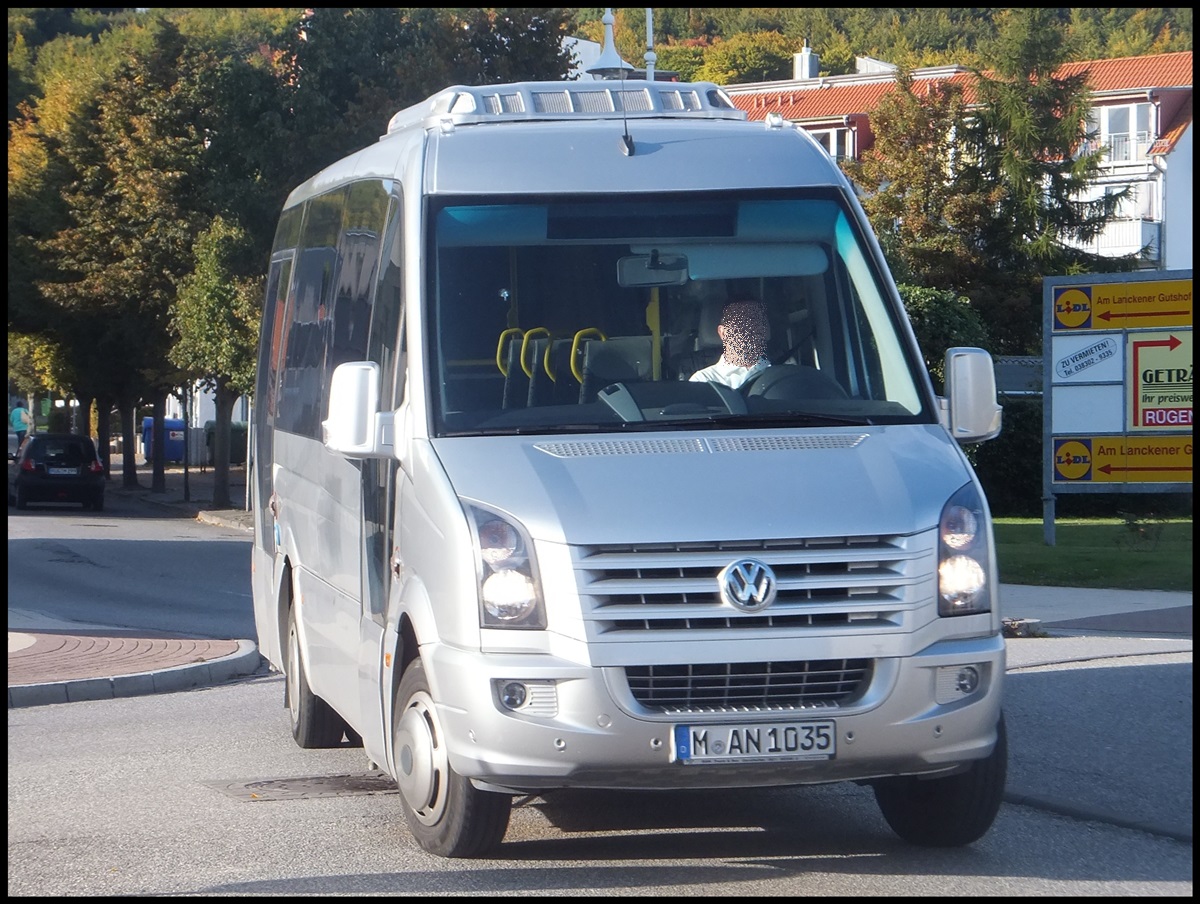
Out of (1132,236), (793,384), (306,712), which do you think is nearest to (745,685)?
(793,384)

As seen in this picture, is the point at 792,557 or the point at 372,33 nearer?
the point at 792,557

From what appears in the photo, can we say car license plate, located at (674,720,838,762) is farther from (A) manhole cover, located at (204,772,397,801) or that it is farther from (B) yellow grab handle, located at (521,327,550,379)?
(A) manhole cover, located at (204,772,397,801)

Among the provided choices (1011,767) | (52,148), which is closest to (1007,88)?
(52,148)

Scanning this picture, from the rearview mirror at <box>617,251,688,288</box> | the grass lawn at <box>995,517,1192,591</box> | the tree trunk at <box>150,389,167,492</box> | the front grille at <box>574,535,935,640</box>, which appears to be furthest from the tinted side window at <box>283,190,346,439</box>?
the tree trunk at <box>150,389,167,492</box>

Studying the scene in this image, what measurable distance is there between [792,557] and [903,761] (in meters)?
0.78

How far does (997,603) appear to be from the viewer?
231 inches

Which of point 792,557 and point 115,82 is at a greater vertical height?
point 115,82

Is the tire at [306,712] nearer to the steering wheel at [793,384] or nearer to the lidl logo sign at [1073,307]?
the steering wheel at [793,384]

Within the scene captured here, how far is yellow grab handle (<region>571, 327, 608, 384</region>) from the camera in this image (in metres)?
6.40

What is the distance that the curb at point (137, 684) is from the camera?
1125cm

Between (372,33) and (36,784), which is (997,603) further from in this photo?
(372,33)

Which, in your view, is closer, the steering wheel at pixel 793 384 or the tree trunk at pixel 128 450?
the steering wheel at pixel 793 384

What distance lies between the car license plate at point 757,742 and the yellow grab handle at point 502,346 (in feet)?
5.22

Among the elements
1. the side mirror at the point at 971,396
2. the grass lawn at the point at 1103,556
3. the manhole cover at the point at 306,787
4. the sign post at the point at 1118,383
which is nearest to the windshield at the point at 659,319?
the side mirror at the point at 971,396
